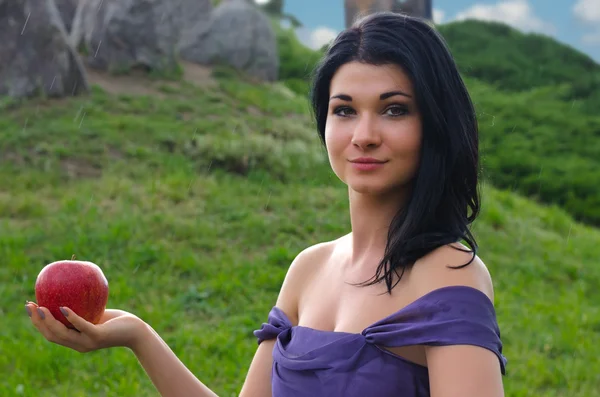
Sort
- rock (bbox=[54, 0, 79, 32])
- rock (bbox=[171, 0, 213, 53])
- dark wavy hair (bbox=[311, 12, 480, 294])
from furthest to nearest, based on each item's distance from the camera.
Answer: rock (bbox=[171, 0, 213, 53]), rock (bbox=[54, 0, 79, 32]), dark wavy hair (bbox=[311, 12, 480, 294])

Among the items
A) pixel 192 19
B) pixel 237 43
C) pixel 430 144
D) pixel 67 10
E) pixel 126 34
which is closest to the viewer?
pixel 430 144

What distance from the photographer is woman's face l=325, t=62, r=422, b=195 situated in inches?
73.4

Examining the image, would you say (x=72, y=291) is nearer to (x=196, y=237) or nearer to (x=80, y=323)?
(x=80, y=323)

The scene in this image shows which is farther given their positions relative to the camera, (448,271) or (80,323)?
(80,323)

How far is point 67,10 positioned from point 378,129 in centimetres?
1249

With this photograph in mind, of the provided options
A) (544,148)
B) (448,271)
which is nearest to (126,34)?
(544,148)

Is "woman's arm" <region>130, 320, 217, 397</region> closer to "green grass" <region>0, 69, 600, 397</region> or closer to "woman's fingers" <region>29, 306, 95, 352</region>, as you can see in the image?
"woman's fingers" <region>29, 306, 95, 352</region>

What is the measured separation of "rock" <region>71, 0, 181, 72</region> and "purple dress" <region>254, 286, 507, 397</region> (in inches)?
412

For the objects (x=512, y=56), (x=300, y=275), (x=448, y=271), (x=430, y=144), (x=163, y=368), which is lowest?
(x=512, y=56)

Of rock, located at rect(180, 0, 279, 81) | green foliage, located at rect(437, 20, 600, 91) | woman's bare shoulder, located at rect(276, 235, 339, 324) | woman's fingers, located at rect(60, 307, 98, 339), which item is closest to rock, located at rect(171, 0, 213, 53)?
rock, located at rect(180, 0, 279, 81)

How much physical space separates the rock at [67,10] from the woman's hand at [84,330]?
1186cm

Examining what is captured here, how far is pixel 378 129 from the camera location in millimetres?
1871

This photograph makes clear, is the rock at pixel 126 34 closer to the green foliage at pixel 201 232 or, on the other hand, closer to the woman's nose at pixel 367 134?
the green foliage at pixel 201 232

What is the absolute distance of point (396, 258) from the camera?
1868 millimetres
